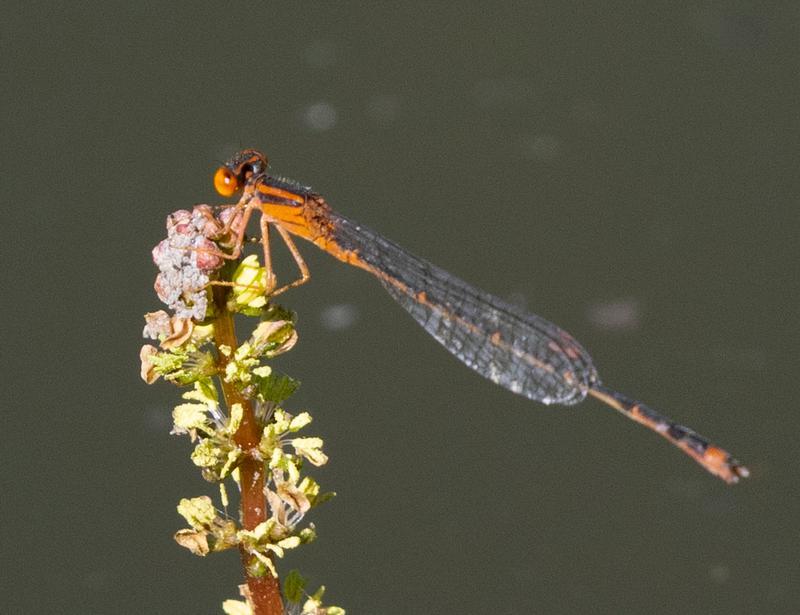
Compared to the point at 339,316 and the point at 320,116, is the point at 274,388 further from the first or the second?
the point at 320,116

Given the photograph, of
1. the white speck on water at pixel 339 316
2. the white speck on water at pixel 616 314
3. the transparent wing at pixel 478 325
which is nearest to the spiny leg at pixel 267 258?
the transparent wing at pixel 478 325

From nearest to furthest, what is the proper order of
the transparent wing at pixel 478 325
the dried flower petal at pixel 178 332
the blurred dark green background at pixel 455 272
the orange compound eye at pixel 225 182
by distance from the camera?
the dried flower petal at pixel 178 332 → the orange compound eye at pixel 225 182 → the transparent wing at pixel 478 325 → the blurred dark green background at pixel 455 272

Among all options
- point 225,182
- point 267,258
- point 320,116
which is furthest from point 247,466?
point 320,116

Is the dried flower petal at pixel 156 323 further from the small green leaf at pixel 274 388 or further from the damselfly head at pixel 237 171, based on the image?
the damselfly head at pixel 237 171

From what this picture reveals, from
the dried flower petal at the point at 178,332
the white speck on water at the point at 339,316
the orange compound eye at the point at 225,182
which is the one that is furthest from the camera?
the white speck on water at the point at 339,316

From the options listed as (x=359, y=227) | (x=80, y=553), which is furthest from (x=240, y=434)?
(x=80, y=553)

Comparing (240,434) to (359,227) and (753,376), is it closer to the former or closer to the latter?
(359,227)

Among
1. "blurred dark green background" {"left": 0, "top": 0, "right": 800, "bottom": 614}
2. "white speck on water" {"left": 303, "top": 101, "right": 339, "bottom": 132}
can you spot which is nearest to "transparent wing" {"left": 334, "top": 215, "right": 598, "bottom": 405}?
"blurred dark green background" {"left": 0, "top": 0, "right": 800, "bottom": 614}
